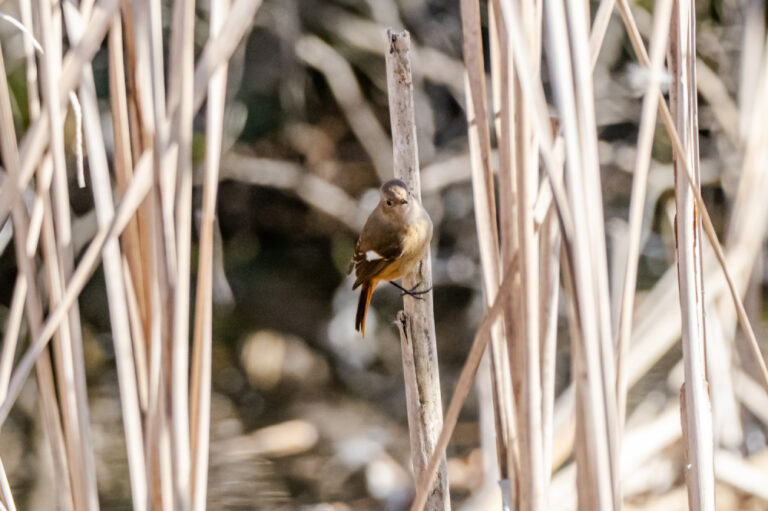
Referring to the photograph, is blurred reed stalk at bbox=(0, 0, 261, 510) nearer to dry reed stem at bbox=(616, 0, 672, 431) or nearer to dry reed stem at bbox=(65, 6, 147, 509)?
dry reed stem at bbox=(65, 6, 147, 509)

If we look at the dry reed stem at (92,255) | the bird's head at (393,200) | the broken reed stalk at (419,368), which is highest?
the bird's head at (393,200)

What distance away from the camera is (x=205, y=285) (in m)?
0.76

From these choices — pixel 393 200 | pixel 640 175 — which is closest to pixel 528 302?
pixel 640 175

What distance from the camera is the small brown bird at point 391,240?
143cm

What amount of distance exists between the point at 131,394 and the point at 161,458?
0.27ft

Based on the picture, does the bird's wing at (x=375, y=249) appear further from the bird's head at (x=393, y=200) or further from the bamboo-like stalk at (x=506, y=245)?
the bamboo-like stalk at (x=506, y=245)

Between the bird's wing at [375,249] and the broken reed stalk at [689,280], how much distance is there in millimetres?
758

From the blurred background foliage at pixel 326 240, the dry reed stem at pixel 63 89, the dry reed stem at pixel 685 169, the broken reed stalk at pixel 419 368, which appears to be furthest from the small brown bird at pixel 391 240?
the blurred background foliage at pixel 326 240

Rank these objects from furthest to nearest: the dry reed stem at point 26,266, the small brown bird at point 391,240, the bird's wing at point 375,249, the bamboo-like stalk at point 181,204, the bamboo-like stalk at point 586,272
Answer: the bird's wing at point 375,249, the small brown bird at point 391,240, the dry reed stem at point 26,266, the bamboo-like stalk at point 181,204, the bamboo-like stalk at point 586,272

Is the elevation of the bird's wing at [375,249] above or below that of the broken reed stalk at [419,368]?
above

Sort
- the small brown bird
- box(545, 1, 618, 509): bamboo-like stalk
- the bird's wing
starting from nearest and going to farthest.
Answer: box(545, 1, 618, 509): bamboo-like stalk → the small brown bird → the bird's wing

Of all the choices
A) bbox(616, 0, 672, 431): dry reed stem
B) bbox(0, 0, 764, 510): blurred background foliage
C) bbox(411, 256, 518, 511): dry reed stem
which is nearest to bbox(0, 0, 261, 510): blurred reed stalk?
bbox(411, 256, 518, 511): dry reed stem

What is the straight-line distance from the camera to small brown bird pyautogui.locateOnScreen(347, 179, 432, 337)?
1.43 m

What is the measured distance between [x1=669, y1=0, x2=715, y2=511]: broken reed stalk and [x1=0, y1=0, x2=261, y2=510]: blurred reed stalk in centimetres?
43
